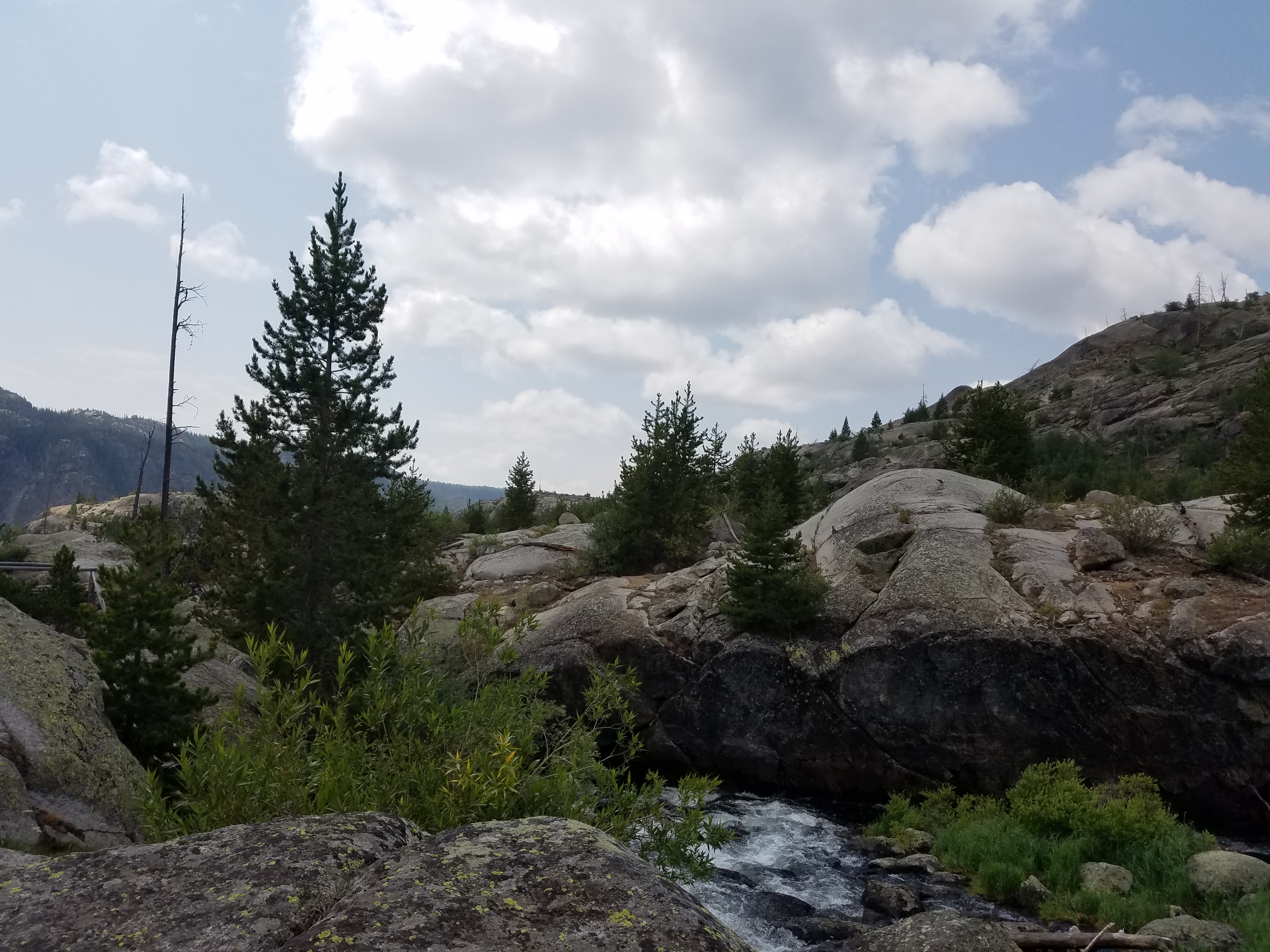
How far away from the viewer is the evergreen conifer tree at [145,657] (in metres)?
9.60

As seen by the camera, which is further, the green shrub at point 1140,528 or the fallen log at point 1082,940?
the green shrub at point 1140,528

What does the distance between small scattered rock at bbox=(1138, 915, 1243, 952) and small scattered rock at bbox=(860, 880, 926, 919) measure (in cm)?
301

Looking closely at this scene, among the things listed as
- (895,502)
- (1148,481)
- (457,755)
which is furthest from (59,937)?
(1148,481)

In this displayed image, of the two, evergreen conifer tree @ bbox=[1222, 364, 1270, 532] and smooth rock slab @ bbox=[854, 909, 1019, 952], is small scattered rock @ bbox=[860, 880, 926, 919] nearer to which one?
smooth rock slab @ bbox=[854, 909, 1019, 952]

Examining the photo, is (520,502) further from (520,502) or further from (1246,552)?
(1246,552)

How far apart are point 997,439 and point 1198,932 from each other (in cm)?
2216

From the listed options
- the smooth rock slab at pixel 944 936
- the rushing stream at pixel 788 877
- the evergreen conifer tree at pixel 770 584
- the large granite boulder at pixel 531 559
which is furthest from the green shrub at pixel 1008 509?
the smooth rock slab at pixel 944 936

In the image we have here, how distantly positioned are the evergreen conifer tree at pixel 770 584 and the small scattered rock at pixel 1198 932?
373 inches

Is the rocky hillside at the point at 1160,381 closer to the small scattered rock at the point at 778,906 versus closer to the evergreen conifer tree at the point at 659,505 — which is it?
the evergreen conifer tree at the point at 659,505

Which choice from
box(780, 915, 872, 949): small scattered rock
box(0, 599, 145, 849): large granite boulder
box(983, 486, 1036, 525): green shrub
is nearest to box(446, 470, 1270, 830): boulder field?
box(983, 486, 1036, 525): green shrub

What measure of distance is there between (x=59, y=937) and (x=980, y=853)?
1392cm

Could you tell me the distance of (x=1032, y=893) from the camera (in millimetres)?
11328

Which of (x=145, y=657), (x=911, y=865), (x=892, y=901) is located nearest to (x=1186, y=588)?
(x=911, y=865)

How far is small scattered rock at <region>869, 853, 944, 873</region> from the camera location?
508 inches
